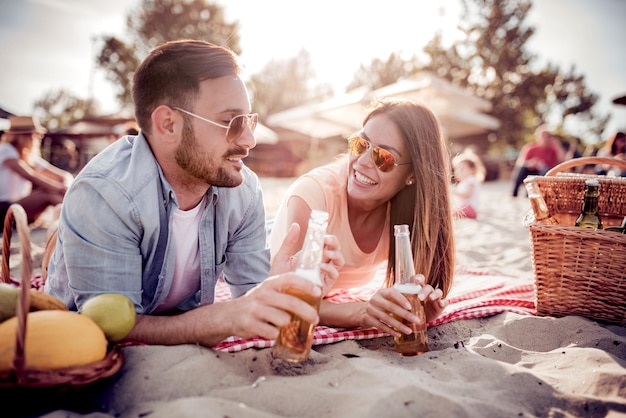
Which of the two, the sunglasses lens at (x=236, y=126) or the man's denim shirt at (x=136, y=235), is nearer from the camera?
the man's denim shirt at (x=136, y=235)

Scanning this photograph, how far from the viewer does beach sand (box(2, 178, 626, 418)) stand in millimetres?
1432

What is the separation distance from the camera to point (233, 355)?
1.91m

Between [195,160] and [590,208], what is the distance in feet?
7.84

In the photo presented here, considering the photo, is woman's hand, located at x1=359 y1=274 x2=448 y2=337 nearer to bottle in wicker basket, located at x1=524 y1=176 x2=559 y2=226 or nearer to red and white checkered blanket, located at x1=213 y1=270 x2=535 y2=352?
red and white checkered blanket, located at x1=213 y1=270 x2=535 y2=352

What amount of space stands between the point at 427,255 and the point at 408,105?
1002 mm

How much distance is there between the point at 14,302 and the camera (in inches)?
59.0

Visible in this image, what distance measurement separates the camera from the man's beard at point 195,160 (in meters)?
2.07

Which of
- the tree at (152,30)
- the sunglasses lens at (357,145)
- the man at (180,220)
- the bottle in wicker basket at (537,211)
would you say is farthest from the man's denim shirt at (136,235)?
the tree at (152,30)

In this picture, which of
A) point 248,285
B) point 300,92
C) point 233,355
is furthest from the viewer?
point 300,92

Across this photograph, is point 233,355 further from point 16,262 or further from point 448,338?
point 16,262

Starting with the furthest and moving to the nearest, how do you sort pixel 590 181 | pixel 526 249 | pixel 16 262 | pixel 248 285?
pixel 526 249, pixel 16 262, pixel 590 181, pixel 248 285

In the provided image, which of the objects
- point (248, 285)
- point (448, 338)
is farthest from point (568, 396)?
point (248, 285)

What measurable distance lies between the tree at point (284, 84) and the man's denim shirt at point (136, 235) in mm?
29157

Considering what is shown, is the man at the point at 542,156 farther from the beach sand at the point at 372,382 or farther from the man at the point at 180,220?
the man at the point at 180,220
